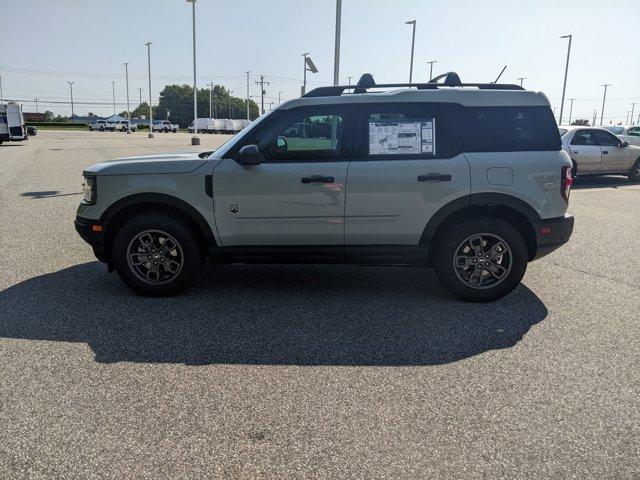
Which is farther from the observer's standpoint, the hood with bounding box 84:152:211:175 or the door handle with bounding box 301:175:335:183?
the hood with bounding box 84:152:211:175

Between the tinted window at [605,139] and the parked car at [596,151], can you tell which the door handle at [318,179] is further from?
the tinted window at [605,139]

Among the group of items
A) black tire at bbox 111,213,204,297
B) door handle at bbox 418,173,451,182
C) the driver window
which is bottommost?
black tire at bbox 111,213,204,297

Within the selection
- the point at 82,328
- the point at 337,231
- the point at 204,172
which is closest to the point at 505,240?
the point at 337,231

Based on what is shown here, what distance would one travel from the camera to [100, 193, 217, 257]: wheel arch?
5.01 metres

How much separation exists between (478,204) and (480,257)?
504 millimetres

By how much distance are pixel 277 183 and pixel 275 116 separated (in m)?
0.65

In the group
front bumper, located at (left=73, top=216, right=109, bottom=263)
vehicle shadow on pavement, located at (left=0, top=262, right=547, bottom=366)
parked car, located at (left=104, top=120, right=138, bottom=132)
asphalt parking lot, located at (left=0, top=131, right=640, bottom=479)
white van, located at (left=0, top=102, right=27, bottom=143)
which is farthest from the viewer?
parked car, located at (left=104, top=120, right=138, bottom=132)

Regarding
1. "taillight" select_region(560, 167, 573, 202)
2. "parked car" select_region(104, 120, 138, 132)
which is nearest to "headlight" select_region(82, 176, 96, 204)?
"taillight" select_region(560, 167, 573, 202)

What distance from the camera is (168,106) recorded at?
141 meters

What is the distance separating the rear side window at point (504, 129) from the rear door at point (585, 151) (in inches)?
436

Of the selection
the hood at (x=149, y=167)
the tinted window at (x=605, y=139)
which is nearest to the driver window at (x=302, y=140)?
the hood at (x=149, y=167)

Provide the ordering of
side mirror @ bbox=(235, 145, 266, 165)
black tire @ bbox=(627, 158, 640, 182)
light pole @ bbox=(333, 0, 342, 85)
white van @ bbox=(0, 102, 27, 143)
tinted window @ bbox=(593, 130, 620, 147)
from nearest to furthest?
1. side mirror @ bbox=(235, 145, 266, 165)
2. tinted window @ bbox=(593, 130, 620, 147)
3. black tire @ bbox=(627, 158, 640, 182)
4. light pole @ bbox=(333, 0, 342, 85)
5. white van @ bbox=(0, 102, 27, 143)

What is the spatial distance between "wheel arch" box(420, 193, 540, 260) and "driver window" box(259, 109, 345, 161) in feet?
3.60

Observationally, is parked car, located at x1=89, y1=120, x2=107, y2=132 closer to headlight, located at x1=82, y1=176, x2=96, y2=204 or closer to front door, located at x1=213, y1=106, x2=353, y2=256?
headlight, located at x1=82, y1=176, x2=96, y2=204
